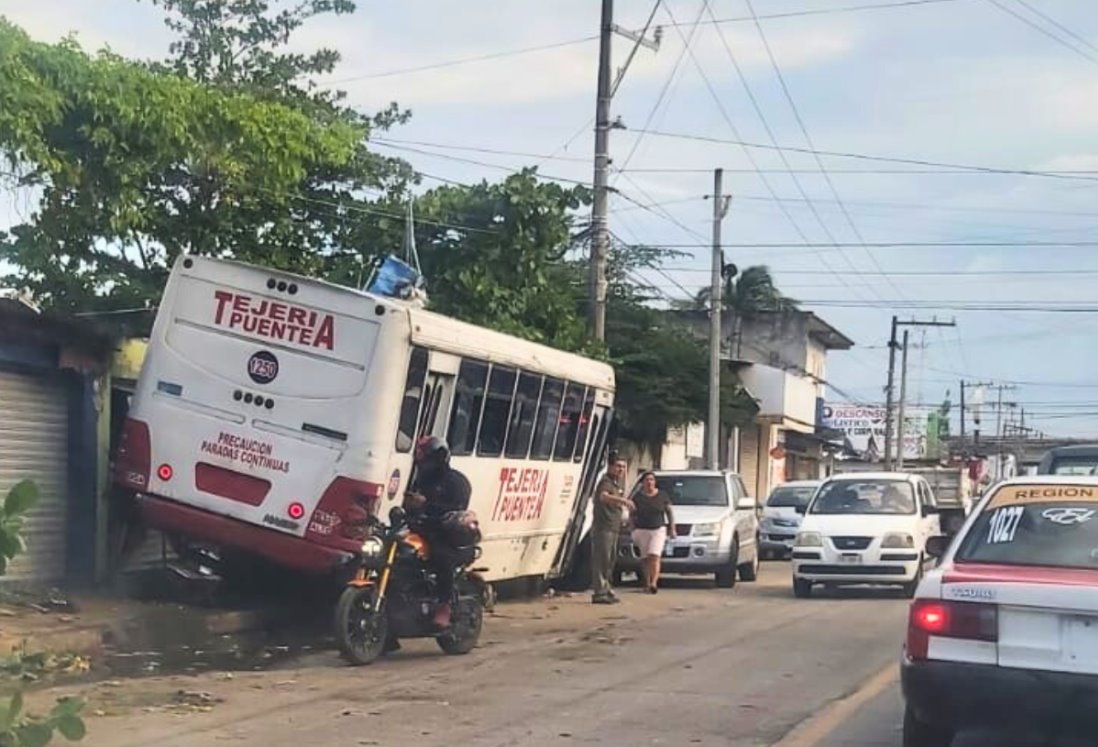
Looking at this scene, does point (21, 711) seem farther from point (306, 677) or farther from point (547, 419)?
point (547, 419)

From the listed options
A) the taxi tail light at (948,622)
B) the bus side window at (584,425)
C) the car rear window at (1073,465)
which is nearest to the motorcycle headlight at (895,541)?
the car rear window at (1073,465)

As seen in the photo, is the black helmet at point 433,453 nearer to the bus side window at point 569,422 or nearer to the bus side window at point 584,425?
the bus side window at point 569,422

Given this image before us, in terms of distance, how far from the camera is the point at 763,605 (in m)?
21.2

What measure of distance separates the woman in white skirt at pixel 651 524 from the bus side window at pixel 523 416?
13.4 feet

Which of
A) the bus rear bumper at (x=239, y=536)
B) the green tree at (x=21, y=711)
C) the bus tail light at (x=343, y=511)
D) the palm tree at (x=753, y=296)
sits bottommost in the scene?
the green tree at (x=21, y=711)

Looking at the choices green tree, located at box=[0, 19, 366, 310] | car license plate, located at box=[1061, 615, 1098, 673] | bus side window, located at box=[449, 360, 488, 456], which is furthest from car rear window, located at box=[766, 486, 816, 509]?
car license plate, located at box=[1061, 615, 1098, 673]

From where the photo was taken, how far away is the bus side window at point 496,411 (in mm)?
16984

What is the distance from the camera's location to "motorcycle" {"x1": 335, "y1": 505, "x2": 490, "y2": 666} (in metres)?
13.4

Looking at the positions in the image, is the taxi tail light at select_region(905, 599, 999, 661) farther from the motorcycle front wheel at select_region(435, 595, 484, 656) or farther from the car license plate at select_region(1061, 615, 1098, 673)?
the motorcycle front wheel at select_region(435, 595, 484, 656)

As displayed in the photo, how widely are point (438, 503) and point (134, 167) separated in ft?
16.8

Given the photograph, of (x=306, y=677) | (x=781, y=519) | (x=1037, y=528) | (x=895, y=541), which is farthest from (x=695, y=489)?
(x=1037, y=528)

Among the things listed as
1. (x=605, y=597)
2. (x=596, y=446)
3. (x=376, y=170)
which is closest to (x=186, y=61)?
(x=376, y=170)

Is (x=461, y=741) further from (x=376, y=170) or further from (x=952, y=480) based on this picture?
(x=952, y=480)

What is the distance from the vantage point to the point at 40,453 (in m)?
16.5
